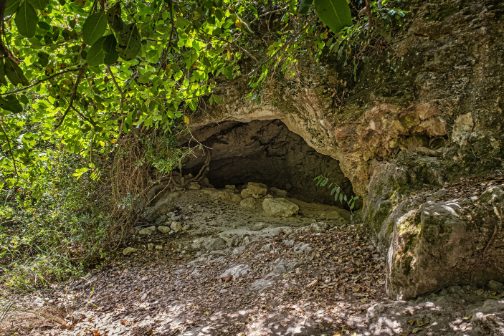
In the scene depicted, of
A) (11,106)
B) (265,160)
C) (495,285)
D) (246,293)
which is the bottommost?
(246,293)

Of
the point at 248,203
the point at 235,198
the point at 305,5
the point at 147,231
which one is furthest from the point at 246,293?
the point at 235,198

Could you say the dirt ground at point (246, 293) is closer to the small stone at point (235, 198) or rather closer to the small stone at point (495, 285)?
the small stone at point (495, 285)

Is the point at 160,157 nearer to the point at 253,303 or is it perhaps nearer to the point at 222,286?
the point at 222,286

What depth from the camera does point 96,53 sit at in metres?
0.97

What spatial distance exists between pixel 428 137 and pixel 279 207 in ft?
8.86

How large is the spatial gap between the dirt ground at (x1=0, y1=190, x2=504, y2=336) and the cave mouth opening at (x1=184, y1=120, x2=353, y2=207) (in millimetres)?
1082

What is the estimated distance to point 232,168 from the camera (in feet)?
22.7

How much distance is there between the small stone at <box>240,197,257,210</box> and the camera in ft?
19.5

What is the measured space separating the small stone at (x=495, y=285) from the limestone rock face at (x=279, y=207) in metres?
3.50

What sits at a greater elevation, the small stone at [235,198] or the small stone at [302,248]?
the small stone at [235,198]

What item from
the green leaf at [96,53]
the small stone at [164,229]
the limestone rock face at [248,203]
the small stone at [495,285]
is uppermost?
the green leaf at [96,53]

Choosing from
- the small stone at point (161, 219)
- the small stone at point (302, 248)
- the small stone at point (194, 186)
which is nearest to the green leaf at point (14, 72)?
the small stone at point (302, 248)

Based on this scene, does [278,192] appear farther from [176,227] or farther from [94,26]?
[94,26]

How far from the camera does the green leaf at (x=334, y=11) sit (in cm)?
68
